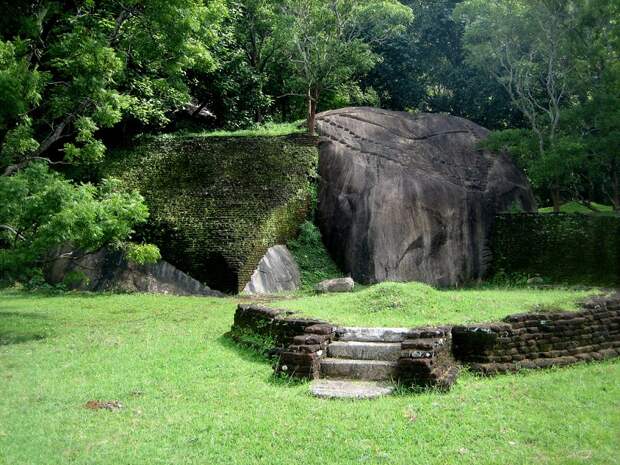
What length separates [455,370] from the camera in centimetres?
759

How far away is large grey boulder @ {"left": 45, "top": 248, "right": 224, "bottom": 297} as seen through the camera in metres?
16.2

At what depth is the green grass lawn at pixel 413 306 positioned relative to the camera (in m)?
9.05

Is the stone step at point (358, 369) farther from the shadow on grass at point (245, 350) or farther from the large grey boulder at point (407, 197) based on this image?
the large grey boulder at point (407, 197)

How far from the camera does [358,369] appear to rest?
7629 mm

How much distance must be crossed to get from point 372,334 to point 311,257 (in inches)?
382

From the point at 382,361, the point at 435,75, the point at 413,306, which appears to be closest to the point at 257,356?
the point at 382,361

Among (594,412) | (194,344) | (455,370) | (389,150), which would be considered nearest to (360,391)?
(455,370)

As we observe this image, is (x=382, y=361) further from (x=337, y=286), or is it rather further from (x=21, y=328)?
(x=337, y=286)

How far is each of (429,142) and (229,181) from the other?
663 centimetres

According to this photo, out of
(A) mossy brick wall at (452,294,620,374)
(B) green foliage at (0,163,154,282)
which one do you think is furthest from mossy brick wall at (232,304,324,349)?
(B) green foliage at (0,163,154,282)

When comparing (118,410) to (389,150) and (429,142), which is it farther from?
(429,142)

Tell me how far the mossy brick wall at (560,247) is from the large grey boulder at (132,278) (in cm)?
861

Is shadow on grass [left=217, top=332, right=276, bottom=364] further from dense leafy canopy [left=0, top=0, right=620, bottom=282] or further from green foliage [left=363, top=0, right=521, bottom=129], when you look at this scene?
green foliage [left=363, top=0, right=521, bottom=129]

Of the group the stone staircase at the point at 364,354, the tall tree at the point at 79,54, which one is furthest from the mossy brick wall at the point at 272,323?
the tall tree at the point at 79,54
